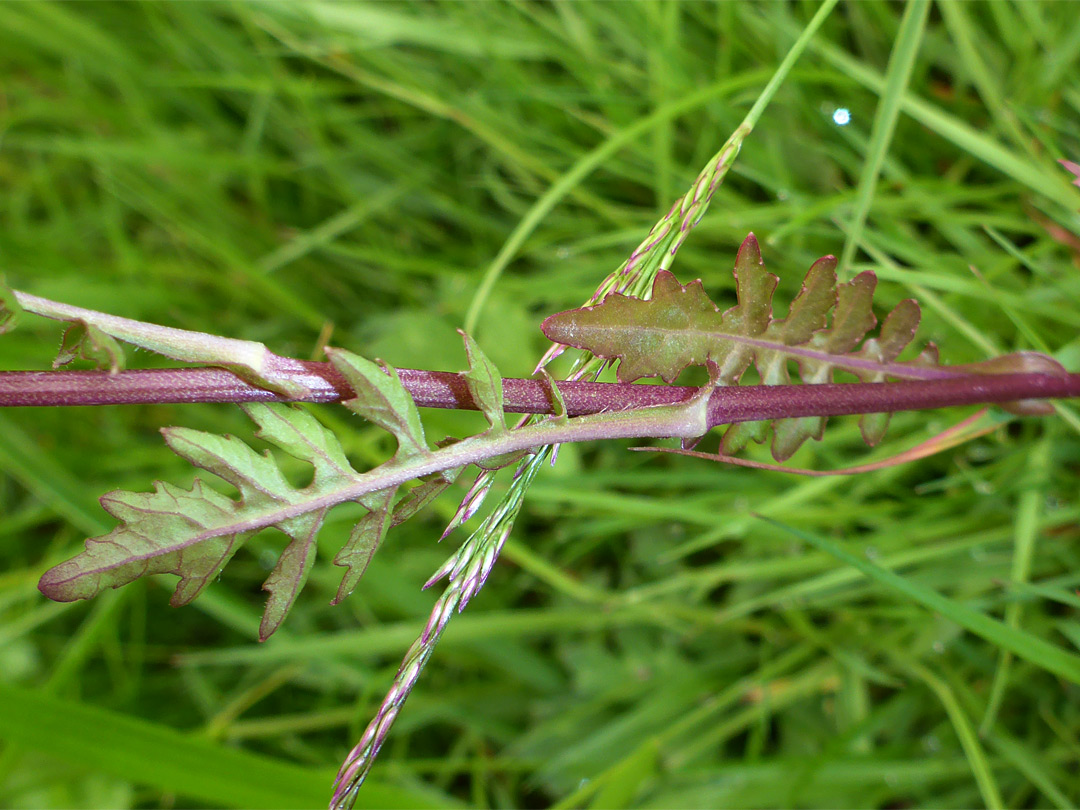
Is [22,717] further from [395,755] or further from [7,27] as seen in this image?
[7,27]

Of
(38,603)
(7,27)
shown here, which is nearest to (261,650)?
(38,603)

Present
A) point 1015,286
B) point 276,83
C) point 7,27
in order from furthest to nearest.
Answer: point 7,27
point 276,83
point 1015,286

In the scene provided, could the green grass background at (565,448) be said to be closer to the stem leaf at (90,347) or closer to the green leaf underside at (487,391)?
the green leaf underside at (487,391)

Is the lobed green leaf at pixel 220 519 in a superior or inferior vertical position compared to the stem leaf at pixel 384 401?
inferior

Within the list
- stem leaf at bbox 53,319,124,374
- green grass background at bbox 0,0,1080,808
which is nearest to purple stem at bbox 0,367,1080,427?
stem leaf at bbox 53,319,124,374

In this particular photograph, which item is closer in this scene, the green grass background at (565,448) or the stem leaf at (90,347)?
the stem leaf at (90,347)

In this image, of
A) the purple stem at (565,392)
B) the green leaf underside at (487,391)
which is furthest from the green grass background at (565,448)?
the green leaf underside at (487,391)
